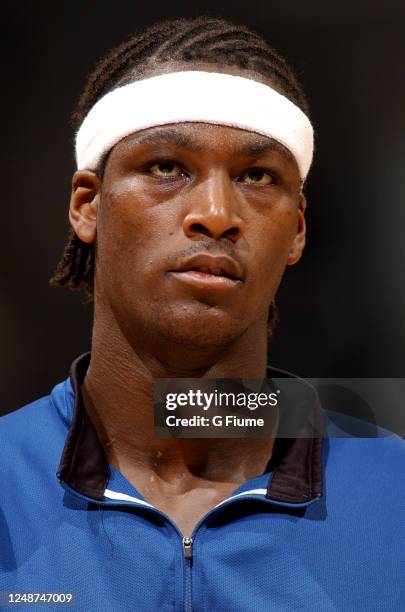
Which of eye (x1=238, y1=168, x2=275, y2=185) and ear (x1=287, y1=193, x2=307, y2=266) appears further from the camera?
ear (x1=287, y1=193, x2=307, y2=266)

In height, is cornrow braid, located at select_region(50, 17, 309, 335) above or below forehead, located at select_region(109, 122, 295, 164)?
above

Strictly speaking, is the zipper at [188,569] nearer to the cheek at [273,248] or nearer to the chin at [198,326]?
the chin at [198,326]

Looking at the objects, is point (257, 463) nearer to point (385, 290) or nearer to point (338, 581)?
point (338, 581)

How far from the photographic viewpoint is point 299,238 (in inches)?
53.5

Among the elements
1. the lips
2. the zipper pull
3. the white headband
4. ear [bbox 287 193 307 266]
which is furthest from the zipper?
the white headband

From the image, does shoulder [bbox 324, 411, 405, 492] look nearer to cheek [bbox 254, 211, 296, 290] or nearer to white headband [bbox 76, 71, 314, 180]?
cheek [bbox 254, 211, 296, 290]

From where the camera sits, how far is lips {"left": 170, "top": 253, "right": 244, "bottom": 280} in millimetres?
1127

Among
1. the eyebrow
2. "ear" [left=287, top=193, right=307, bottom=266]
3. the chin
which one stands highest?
the eyebrow

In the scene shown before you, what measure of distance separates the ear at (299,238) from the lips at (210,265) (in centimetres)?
21

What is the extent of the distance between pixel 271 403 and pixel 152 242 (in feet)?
0.99

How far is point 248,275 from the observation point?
1181mm

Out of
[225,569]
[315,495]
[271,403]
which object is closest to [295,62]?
[271,403]

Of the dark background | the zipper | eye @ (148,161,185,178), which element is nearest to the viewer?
the zipper

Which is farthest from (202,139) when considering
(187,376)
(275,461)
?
(275,461)
